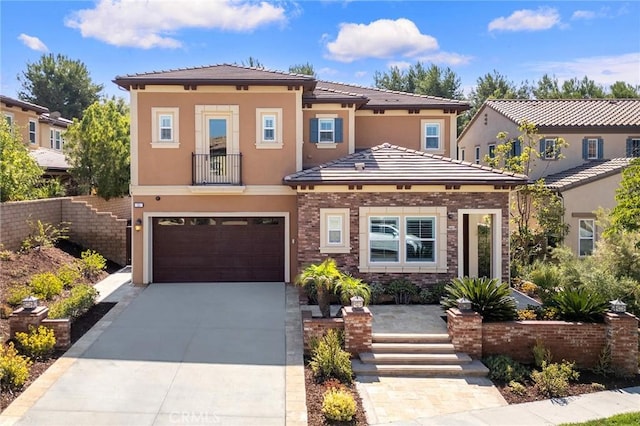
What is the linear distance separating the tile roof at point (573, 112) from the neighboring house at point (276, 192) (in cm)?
1036

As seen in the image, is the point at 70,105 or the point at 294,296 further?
the point at 70,105

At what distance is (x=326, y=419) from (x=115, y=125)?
19.3 meters

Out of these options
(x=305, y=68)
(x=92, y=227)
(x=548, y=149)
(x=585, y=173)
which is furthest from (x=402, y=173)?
(x=305, y=68)

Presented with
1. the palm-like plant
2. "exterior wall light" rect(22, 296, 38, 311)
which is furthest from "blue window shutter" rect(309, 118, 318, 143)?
"exterior wall light" rect(22, 296, 38, 311)

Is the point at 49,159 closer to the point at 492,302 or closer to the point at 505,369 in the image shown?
the point at 492,302

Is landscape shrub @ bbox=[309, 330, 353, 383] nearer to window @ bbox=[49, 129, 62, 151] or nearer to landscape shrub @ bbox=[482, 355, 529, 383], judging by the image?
landscape shrub @ bbox=[482, 355, 529, 383]

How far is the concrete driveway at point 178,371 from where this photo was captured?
8.12 m

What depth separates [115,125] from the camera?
75.9ft

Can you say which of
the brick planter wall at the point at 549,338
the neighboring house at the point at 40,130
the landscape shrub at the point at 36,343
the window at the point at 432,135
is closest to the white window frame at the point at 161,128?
the landscape shrub at the point at 36,343

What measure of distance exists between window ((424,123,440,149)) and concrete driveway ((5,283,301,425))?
9.01 metres

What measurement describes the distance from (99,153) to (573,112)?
22897mm

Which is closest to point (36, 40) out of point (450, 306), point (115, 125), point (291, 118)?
point (115, 125)

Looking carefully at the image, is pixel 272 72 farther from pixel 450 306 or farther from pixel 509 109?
pixel 509 109

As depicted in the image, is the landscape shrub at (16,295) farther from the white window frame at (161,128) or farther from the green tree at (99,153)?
the green tree at (99,153)
